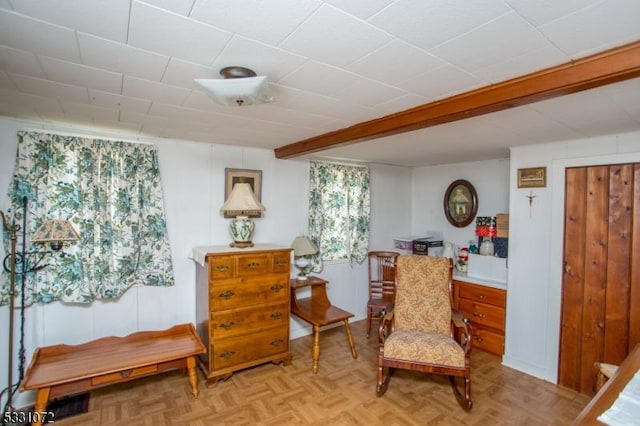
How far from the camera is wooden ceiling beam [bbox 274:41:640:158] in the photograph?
1.29 meters

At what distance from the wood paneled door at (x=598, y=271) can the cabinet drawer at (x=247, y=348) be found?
98.6 inches

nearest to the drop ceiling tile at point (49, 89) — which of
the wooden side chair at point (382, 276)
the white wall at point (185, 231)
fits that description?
the white wall at point (185, 231)

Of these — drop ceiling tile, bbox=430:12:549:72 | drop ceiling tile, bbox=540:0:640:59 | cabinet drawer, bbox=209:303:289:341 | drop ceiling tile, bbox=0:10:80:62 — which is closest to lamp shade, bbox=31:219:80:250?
cabinet drawer, bbox=209:303:289:341

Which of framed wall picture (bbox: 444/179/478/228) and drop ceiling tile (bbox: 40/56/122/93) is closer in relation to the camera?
drop ceiling tile (bbox: 40/56/122/93)

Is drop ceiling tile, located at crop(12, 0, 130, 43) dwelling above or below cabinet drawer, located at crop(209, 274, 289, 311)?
above

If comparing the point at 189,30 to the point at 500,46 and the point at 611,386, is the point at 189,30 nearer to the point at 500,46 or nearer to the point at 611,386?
the point at 500,46

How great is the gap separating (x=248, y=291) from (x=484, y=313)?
97.2 inches

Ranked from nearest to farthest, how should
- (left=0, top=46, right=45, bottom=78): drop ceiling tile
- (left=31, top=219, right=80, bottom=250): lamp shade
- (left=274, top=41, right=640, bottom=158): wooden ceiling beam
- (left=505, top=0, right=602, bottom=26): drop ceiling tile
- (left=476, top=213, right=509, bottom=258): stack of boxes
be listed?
1. (left=505, top=0, right=602, bottom=26): drop ceiling tile
2. (left=274, top=41, right=640, bottom=158): wooden ceiling beam
3. (left=0, top=46, right=45, bottom=78): drop ceiling tile
4. (left=31, top=219, right=80, bottom=250): lamp shade
5. (left=476, top=213, right=509, bottom=258): stack of boxes

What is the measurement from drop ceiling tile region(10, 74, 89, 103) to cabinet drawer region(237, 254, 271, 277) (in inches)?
61.5

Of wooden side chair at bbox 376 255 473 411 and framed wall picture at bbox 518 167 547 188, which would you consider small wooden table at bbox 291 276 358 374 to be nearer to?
wooden side chair at bbox 376 255 473 411

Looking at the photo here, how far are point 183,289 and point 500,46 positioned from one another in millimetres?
3053

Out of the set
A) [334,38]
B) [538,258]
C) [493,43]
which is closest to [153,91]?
[334,38]

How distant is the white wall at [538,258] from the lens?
2.95 metres

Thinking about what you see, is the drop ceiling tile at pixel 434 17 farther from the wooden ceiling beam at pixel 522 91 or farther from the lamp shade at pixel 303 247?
the lamp shade at pixel 303 247
